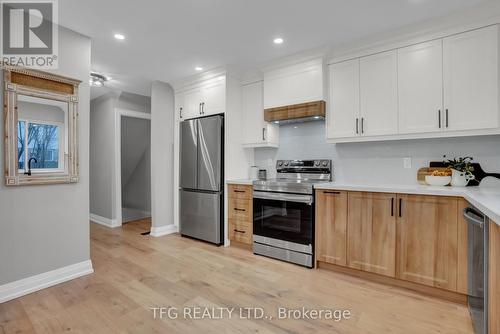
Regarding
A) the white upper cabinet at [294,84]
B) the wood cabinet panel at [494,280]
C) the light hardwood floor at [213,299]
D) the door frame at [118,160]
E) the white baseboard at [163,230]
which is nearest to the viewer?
the wood cabinet panel at [494,280]

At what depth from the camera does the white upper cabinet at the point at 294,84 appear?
117 inches

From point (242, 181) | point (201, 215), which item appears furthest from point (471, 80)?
point (201, 215)

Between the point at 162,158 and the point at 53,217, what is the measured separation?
1884mm

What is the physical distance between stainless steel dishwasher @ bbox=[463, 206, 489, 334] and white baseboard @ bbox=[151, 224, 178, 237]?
374cm

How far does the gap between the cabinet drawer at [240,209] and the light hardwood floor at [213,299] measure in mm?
509

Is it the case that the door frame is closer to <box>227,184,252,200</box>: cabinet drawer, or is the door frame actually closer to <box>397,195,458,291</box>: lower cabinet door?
<box>227,184,252,200</box>: cabinet drawer

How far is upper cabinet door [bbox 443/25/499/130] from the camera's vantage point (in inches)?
84.6

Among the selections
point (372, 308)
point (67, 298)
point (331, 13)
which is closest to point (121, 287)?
point (67, 298)

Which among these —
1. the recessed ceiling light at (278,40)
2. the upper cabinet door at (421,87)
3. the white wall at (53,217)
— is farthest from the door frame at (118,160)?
the upper cabinet door at (421,87)

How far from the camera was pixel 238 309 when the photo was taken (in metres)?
2.02

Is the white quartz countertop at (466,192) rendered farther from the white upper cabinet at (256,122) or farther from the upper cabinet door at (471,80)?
the white upper cabinet at (256,122)

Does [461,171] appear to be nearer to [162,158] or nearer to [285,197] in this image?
[285,197]

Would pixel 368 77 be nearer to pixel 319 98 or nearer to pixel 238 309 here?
pixel 319 98

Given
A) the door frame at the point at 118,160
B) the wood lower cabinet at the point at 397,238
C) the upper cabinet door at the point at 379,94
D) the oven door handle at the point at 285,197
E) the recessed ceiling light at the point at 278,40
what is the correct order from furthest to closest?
the door frame at the point at 118,160, the oven door handle at the point at 285,197, the recessed ceiling light at the point at 278,40, the upper cabinet door at the point at 379,94, the wood lower cabinet at the point at 397,238
